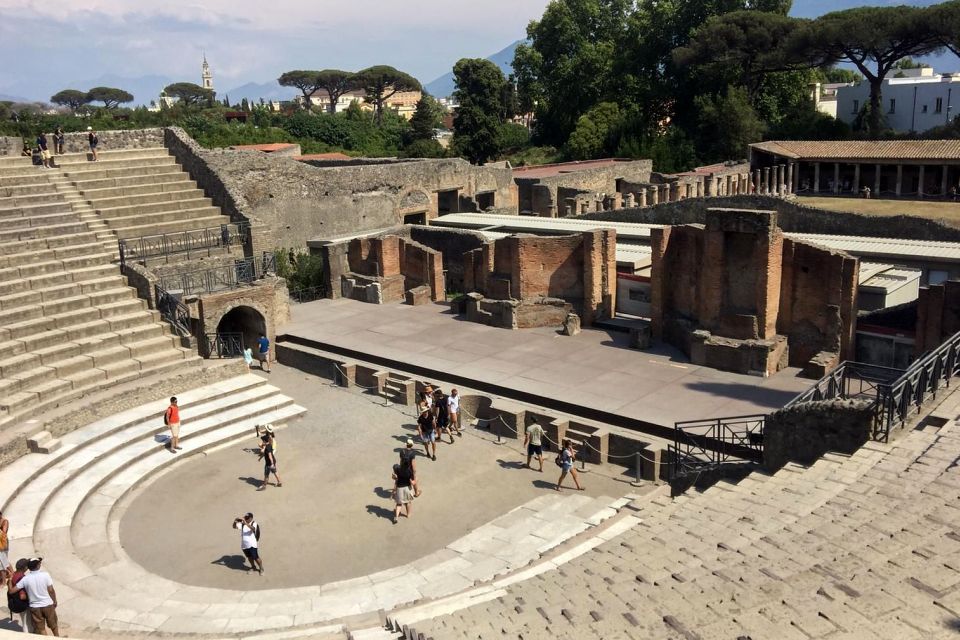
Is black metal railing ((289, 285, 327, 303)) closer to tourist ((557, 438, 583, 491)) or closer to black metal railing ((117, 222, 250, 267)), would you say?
black metal railing ((117, 222, 250, 267))

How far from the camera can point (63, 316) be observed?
1825 centimetres

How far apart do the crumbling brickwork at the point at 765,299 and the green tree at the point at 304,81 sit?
4104 inches

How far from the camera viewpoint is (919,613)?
6273mm

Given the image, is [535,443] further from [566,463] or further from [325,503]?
[325,503]

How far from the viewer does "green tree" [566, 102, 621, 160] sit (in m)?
53.4

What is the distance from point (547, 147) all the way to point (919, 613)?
56.4m

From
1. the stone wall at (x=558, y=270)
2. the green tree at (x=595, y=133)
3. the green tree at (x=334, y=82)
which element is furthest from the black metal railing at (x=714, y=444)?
the green tree at (x=334, y=82)

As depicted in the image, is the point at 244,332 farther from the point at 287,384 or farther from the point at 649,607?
the point at 649,607

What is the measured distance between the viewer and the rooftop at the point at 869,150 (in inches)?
1375

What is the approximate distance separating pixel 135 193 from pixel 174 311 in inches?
294

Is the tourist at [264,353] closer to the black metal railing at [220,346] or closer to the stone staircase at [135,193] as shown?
the black metal railing at [220,346]

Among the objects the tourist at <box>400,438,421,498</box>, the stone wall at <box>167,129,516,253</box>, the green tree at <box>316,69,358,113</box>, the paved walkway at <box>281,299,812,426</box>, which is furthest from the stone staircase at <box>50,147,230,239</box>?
the green tree at <box>316,69,358,113</box>

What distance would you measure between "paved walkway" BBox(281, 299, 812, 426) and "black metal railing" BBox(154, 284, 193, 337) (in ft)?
11.2

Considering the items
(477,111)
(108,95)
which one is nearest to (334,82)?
(108,95)
